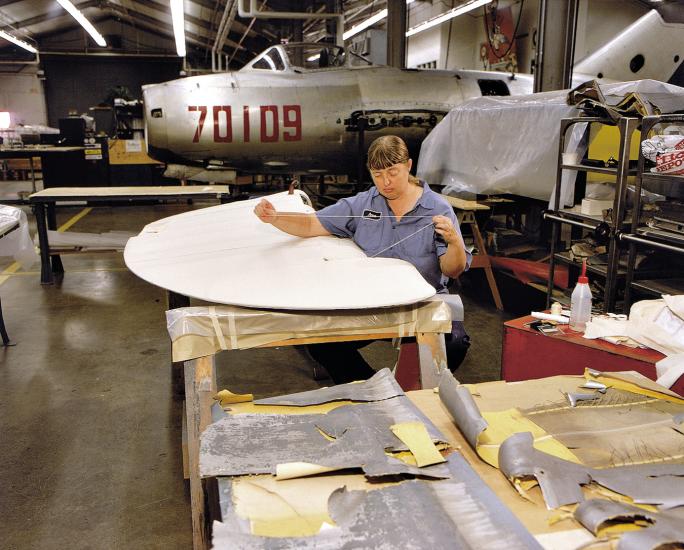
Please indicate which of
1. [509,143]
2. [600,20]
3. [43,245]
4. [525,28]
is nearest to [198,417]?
[509,143]

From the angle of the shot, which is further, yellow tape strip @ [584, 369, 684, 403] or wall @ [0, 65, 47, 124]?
wall @ [0, 65, 47, 124]

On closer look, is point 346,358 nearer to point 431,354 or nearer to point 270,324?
point 431,354

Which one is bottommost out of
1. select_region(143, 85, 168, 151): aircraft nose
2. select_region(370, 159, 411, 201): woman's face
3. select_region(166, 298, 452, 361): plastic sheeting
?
select_region(166, 298, 452, 361): plastic sheeting

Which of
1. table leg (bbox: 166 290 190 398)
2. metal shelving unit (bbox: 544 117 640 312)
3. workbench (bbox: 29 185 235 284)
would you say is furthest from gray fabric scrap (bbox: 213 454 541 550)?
workbench (bbox: 29 185 235 284)

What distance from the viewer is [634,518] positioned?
1047 millimetres

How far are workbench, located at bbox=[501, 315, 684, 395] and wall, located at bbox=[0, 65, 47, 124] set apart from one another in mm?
24272

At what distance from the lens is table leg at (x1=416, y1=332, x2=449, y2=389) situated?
194cm

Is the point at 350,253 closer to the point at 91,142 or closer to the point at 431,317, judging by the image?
the point at 431,317

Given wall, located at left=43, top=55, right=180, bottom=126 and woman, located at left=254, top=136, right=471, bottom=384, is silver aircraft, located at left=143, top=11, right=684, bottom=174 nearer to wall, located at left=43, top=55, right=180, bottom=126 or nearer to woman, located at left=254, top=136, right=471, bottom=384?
woman, located at left=254, top=136, right=471, bottom=384

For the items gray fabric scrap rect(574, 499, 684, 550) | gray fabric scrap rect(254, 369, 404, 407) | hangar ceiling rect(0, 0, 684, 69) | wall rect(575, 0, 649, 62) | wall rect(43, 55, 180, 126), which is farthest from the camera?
wall rect(43, 55, 180, 126)

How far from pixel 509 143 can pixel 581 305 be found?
2.75 meters

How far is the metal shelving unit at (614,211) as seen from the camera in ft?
10.5

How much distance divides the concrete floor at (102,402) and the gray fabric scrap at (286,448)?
104 centimetres

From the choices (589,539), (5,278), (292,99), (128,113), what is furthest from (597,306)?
(128,113)
